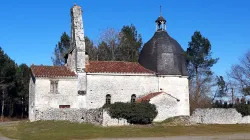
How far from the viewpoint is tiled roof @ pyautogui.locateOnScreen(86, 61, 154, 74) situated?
46453 mm

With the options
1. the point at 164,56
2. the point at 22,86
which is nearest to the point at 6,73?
the point at 22,86

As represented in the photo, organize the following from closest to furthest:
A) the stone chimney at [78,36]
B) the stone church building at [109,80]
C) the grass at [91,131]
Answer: the grass at [91,131], the stone church building at [109,80], the stone chimney at [78,36]

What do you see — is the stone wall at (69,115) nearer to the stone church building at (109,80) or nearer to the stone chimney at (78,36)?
the stone church building at (109,80)

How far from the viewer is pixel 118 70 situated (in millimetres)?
47031

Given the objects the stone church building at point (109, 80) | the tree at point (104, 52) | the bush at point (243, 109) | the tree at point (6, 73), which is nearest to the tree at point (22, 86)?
the tree at point (6, 73)

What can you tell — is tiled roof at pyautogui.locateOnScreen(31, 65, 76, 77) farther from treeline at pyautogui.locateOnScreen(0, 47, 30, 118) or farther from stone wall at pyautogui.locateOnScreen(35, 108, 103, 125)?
treeline at pyautogui.locateOnScreen(0, 47, 30, 118)

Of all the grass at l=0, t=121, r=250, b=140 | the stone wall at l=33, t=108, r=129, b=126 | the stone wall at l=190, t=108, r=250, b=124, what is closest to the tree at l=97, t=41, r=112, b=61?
the stone wall at l=33, t=108, r=129, b=126

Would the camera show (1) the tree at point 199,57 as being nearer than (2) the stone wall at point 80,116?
No

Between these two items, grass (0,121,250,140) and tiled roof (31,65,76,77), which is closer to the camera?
grass (0,121,250,140)

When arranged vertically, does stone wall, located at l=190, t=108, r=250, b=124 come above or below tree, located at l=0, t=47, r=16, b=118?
below

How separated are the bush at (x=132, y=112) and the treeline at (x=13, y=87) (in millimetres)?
28867

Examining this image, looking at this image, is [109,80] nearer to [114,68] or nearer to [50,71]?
[114,68]

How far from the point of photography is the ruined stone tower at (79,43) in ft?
150

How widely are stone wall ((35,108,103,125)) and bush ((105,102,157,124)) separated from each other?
93.7 inches
